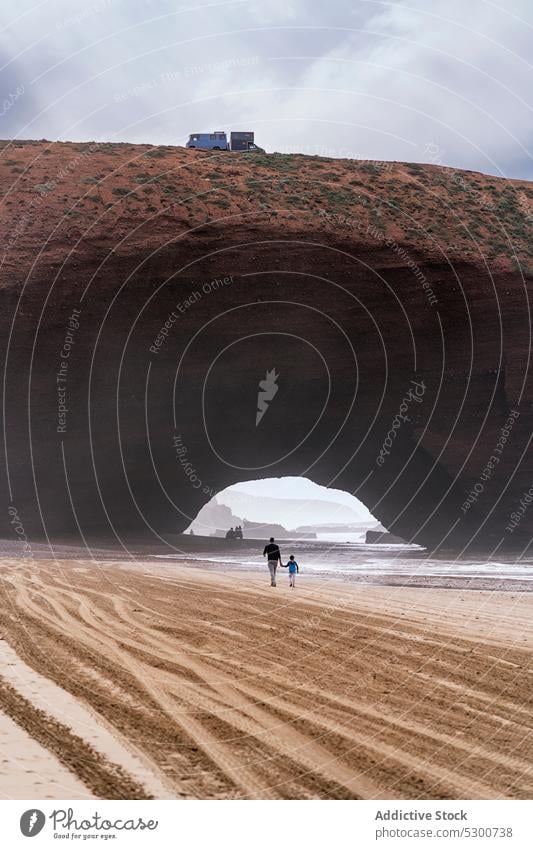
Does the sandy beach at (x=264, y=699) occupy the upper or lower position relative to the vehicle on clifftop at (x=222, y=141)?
lower

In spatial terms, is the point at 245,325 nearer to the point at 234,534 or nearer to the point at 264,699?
the point at 234,534

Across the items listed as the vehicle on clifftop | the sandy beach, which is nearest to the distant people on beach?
the vehicle on clifftop

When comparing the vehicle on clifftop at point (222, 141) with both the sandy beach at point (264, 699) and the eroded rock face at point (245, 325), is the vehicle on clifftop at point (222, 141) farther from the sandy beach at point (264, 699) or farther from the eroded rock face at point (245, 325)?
the sandy beach at point (264, 699)

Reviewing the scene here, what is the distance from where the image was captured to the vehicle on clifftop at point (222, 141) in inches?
2447

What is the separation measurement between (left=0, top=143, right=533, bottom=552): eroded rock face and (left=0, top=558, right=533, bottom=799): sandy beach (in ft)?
96.2

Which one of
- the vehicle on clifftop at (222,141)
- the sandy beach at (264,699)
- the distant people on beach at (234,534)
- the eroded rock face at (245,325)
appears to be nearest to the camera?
the sandy beach at (264,699)

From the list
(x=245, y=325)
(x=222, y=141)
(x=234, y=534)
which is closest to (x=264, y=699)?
(x=245, y=325)

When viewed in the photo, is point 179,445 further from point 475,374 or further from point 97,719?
point 97,719

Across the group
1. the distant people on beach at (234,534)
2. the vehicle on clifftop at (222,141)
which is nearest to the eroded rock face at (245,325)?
the vehicle on clifftop at (222,141)

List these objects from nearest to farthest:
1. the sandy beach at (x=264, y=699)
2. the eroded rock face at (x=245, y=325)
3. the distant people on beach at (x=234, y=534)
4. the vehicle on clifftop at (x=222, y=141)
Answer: the sandy beach at (x=264, y=699) < the eroded rock face at (x=245, y=325) < the vehicle on clifftop at (x=222, y=141) < the distant people on beach at (x=234, y=534)

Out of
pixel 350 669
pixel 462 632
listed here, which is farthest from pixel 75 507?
pixel 350 669

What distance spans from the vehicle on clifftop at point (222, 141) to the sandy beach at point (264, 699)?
46782 mm

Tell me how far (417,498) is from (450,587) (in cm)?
2974

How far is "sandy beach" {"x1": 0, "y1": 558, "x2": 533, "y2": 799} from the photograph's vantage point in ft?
24.0
